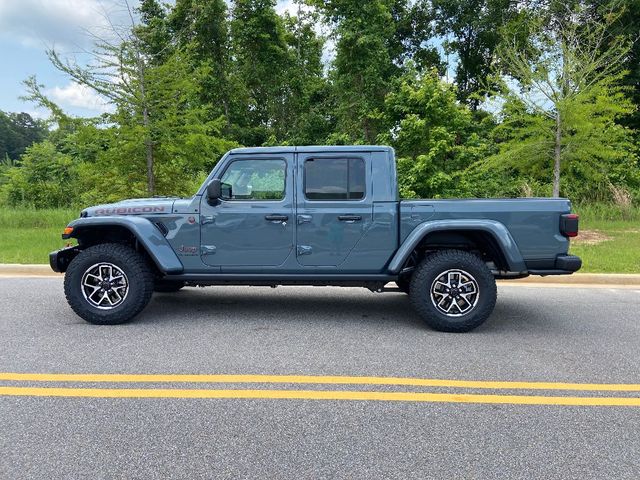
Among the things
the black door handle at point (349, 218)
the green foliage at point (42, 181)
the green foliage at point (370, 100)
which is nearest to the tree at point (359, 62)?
the green foliage at point (370, 100)

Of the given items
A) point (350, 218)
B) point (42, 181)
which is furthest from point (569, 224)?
point (42, 181)

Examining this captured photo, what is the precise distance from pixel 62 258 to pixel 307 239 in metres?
2.73

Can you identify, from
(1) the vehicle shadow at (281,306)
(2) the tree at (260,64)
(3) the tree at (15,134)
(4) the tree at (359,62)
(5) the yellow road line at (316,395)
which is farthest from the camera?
(3) the tree at (15,134)

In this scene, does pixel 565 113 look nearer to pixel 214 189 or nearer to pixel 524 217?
pixel 524 217

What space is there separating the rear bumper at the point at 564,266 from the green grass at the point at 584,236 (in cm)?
352

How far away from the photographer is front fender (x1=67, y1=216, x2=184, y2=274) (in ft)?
16.3

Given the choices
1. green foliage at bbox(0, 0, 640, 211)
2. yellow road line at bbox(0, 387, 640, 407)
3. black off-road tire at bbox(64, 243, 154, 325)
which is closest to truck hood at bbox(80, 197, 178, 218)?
black off-road tire at bbox(64, 243, 154, 325)

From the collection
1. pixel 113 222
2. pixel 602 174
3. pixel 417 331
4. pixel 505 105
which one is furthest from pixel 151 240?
pixel 602 174

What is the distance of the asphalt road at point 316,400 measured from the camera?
257 centimetres

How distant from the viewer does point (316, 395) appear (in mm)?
3359

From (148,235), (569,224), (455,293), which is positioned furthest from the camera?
(148,235)

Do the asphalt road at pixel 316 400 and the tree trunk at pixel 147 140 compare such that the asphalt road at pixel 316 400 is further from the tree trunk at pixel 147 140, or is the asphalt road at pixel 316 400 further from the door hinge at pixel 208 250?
the tree trunk at pixel 147 140

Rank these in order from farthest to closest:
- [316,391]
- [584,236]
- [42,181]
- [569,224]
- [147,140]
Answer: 1. [42,181]
2. [584,236]
3. [147,140]
4. [569,224]
5. [316,391]

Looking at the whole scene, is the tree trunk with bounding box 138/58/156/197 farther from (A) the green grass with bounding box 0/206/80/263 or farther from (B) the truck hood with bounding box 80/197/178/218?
(B) the truck hood with bounding box 80/197/178/218
